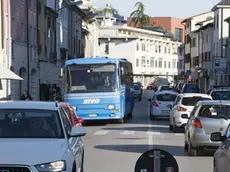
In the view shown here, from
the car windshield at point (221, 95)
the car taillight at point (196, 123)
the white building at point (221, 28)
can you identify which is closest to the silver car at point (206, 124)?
the car taillight at point (196, 123)

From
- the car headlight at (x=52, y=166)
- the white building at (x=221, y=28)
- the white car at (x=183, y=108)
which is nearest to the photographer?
the car headlight at (x=52, y=166)

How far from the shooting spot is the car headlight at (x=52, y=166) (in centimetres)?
838

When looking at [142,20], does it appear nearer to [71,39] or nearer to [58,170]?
[71,39]

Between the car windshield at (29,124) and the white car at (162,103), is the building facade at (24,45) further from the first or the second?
the car windshield at (29,124)

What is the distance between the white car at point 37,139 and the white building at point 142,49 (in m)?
99.4

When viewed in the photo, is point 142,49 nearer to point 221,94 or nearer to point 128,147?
point 221,94

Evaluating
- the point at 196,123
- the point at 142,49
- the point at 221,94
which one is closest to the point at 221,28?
the point at 221,94

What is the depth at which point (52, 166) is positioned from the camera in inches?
335

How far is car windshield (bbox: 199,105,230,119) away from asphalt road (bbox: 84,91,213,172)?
1147mm

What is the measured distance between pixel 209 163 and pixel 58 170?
788 centimetres

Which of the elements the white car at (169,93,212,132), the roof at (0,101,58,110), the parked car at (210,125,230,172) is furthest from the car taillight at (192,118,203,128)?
the white car at (169,93,212,132)

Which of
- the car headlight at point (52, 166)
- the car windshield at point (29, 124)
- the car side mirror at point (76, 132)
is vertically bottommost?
the car headlight at point (52, 166)

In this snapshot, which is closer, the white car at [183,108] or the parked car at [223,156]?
the parked car at [223,156]

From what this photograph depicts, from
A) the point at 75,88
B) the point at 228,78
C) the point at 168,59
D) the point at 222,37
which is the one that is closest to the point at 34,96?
the point at 75,88
